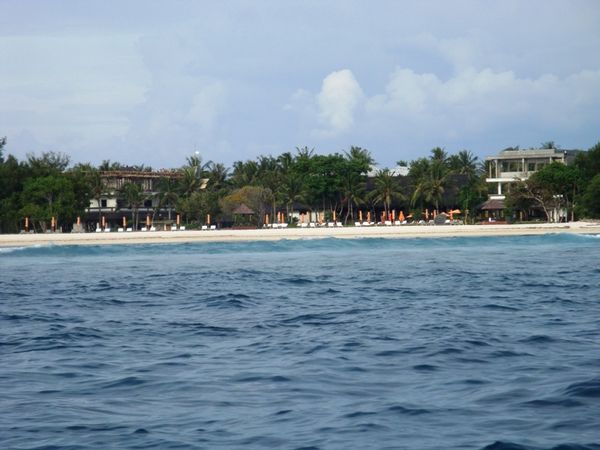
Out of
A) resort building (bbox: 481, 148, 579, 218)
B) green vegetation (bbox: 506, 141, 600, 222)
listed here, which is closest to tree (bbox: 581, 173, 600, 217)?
green vegetation (bbox: 506, 141, 600, 222)

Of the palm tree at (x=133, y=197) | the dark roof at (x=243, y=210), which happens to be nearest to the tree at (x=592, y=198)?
the dark roof at (x=243, y=210)

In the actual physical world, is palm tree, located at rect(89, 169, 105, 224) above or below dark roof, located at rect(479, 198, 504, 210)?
above

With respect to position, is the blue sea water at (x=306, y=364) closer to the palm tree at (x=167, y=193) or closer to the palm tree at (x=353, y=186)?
the palm tree at (x=353, y=186)

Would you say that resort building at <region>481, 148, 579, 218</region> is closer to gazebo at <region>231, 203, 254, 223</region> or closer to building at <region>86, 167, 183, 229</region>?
gazebo at <region>231, 203, 254, 223</region>

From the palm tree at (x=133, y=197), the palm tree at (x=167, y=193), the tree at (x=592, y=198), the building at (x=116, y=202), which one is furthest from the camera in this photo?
the palm tree at (x=167, y=193)

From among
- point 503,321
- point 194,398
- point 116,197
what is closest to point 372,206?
point 116,197

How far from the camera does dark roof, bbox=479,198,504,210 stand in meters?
74.0

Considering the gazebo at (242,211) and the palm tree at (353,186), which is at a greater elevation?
the palm tree at (353,186)

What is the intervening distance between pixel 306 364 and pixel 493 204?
64.7 m

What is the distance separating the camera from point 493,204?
74.5 m

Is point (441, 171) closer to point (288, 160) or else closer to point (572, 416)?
point (288, 160)

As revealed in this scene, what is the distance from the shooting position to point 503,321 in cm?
1565

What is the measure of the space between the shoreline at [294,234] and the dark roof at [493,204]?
Answer: 12612 mm

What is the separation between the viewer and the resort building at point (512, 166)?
7538 cm
